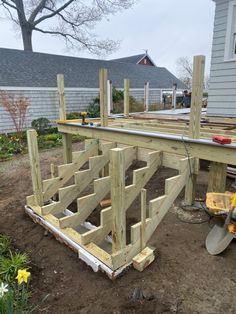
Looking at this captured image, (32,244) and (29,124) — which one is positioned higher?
(29,124)

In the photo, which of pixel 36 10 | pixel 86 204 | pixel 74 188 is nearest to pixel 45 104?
pixel 74 188

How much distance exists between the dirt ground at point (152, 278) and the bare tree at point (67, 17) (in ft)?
62.8

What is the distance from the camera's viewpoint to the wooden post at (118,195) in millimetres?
2104

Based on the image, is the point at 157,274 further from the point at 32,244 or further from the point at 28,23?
the point at 28,23

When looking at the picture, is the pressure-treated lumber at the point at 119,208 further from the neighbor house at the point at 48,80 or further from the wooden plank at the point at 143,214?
the neighbor house at the point at 48,80

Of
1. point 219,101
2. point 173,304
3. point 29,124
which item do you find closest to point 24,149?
point 29,124

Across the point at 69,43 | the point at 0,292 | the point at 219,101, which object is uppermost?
the point at 69,43

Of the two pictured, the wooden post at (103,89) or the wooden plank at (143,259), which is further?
the wooden post at (103,89)

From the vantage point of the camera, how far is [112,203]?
7.35ft

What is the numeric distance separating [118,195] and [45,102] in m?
10.6

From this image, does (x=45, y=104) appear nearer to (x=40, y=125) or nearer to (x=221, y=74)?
(x=40, y=125)

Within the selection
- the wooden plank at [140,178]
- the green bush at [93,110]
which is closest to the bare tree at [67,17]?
the green bush at [93,110]

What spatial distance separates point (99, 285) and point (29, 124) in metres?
10.0

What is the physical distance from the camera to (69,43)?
2023 cm
